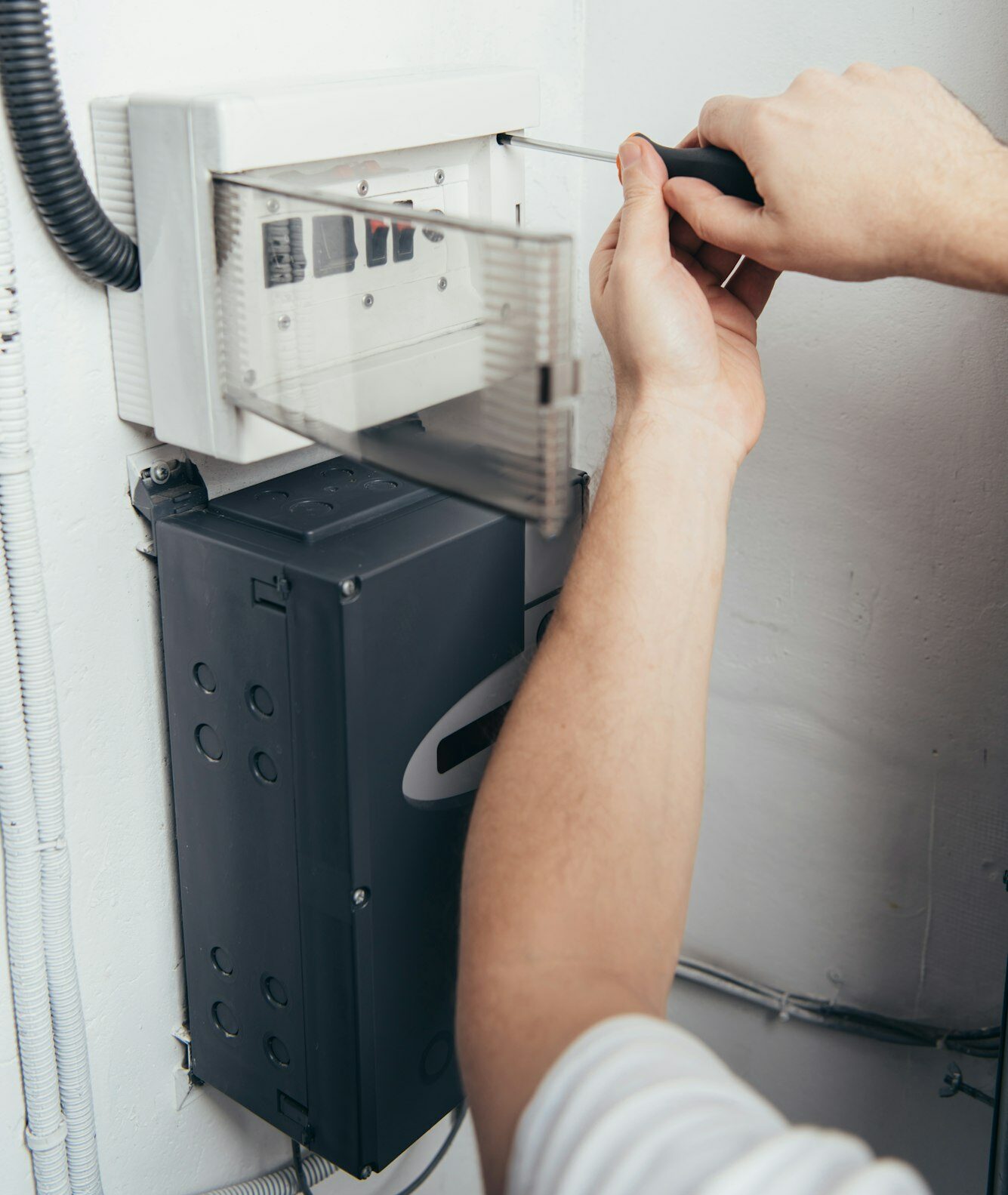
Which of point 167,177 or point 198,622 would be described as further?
point 198,622

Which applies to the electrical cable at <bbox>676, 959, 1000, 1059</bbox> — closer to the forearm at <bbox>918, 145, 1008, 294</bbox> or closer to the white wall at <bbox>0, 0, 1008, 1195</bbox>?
the white wall at <bbox>0, 0, 1008, 1195</bbox>

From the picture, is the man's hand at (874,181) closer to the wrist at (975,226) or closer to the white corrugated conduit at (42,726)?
the wrist at (975,226)

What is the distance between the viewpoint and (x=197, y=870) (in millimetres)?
817

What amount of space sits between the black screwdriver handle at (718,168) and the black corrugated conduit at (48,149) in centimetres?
35

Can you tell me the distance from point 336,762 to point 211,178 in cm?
35

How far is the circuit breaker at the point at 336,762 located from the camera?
2.29ft

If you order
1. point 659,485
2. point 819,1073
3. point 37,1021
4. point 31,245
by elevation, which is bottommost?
point 819,1073

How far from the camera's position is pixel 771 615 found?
1.08 meters

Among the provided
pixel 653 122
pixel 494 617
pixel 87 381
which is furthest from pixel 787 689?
pixel 87 381

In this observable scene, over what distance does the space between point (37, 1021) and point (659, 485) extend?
537 millimetres

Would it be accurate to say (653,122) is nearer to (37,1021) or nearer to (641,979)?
(641,979)

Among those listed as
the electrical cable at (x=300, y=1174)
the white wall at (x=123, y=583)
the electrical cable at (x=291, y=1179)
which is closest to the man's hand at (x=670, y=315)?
the white wall at (x=123, y=583)

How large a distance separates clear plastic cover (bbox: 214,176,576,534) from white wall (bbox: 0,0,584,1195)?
4.5 inches

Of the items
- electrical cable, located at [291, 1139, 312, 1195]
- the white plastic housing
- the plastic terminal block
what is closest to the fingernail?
the white plastic housing
